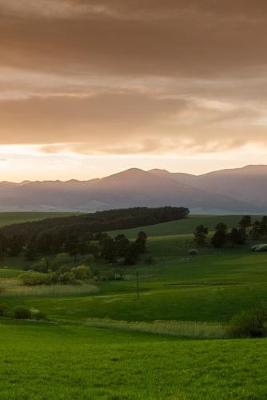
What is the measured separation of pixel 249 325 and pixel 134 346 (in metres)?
21.3

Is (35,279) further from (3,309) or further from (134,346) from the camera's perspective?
(134,346)

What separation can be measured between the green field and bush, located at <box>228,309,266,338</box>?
5.75 meters

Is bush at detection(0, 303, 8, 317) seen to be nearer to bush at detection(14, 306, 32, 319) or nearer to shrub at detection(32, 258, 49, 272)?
bush at detection(14, 306, 32, 319)

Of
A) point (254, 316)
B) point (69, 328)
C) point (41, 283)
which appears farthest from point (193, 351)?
point (41, 283)

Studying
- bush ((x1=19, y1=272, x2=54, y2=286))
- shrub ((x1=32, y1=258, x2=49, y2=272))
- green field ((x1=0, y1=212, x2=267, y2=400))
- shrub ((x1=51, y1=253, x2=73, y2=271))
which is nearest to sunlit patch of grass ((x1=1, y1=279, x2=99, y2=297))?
green field ((x1=0, y1=212, x2=267, y2=400))

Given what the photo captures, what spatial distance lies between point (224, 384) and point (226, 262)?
137589 millimetres

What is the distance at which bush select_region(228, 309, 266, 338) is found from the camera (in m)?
55.0

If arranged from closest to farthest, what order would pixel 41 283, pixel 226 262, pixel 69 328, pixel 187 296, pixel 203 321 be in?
pixel 69 328, pixel 203 321, pixel 187 296, pixel 41 283, pixel 226 262

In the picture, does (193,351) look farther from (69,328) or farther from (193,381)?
(69,328)

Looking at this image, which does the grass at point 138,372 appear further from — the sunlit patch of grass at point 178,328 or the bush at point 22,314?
the bush at point 22,314

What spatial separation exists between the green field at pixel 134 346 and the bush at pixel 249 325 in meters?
5.75

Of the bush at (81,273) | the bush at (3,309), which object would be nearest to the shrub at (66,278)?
the bush at (81,273)

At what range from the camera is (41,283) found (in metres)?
128

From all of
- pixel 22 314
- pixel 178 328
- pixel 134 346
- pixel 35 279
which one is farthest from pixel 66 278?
pixel 134 346
